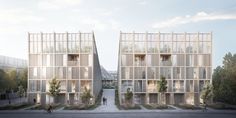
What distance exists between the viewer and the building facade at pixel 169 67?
72.1 meters

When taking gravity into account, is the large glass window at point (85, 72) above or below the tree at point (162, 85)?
above

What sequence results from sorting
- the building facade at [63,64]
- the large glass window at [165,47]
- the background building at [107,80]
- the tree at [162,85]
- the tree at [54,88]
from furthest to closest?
1. the background building at [107,80]
2. the large glass window at [165,47]
3. the building facade at [63,64]
4. the tree at [162,85]
5. the tree at [54,88]

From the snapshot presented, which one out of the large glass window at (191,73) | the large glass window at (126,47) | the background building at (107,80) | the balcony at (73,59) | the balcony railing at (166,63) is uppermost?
the large glass window at (126,47)

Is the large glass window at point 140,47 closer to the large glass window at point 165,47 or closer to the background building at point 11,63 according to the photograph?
the large glass window at point 165,47

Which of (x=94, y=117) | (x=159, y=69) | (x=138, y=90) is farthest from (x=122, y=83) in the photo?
(x=94, y=117)

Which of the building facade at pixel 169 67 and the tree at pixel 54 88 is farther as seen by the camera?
the building facade at pixel 169 67

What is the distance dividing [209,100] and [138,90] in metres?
16.0

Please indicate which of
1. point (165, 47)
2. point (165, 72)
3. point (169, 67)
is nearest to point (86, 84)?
point (165, 72)

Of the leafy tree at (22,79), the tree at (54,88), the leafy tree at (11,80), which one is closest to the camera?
the tree at (54,88)

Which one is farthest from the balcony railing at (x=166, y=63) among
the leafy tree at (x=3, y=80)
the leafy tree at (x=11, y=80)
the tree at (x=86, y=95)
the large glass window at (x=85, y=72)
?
the leafy tree at (x=11, y=80)

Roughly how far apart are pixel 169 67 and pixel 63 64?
24.3 meters

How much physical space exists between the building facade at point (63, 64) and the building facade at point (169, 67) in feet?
25.6

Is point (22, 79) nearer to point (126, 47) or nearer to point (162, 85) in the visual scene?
point (126, 47)

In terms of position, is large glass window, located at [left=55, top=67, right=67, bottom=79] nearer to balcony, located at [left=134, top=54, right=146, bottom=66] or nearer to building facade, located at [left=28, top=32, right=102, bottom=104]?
building facade, located at [left=28, top=32, right=102, bottom=104]
